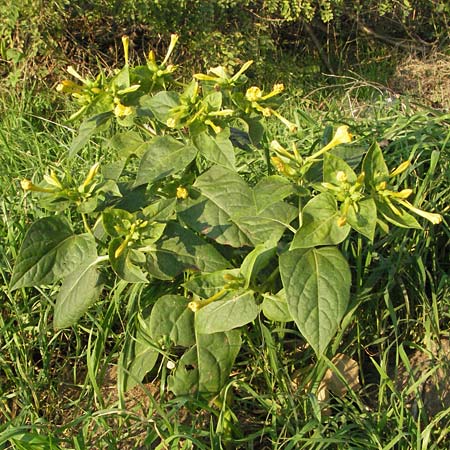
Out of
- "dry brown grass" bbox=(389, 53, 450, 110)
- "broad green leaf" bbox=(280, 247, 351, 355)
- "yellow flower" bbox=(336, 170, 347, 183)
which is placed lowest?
"dry brown grass" bbox=(389, 53, 450, 110)

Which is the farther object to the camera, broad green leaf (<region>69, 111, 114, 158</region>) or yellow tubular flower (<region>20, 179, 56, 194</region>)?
broad green leaf (<region>69, 111, 114, 158</region>)

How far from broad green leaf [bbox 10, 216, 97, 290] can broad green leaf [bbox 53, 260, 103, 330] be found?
0.02 m

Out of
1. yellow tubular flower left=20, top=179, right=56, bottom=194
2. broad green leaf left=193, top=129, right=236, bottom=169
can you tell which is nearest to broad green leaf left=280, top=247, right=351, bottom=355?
broad green leaf left=193, top=129, right=236, bottom=169

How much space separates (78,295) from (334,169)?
0.58m

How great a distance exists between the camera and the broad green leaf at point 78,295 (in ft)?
4.85

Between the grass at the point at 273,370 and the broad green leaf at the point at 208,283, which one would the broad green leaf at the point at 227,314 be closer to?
the broad green leaf at the point at 208,283

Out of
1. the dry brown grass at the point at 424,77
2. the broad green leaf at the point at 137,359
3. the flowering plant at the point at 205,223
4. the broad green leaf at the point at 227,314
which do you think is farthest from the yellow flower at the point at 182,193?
the dry brown grass at the point at 424,77

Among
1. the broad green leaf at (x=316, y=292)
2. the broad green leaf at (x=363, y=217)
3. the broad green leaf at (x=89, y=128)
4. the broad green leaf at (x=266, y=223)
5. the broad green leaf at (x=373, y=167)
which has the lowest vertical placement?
the broad green leaf at (x=316, y=292)

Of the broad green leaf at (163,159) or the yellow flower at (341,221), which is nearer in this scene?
the yellow flower at (341,221)

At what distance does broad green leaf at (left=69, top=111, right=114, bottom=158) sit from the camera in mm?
1522

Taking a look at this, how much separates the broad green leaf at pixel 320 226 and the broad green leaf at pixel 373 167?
94 mm

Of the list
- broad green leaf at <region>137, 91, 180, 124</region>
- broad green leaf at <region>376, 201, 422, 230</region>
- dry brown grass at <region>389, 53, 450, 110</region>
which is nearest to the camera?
broad green leaf at <region>376, 201, 422, 230</region>

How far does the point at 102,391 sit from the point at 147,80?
796 millimetres

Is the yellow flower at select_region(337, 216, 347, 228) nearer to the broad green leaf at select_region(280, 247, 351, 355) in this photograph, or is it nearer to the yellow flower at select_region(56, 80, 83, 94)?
the broad green leaf at select_region(280, 247, 351, 355)
